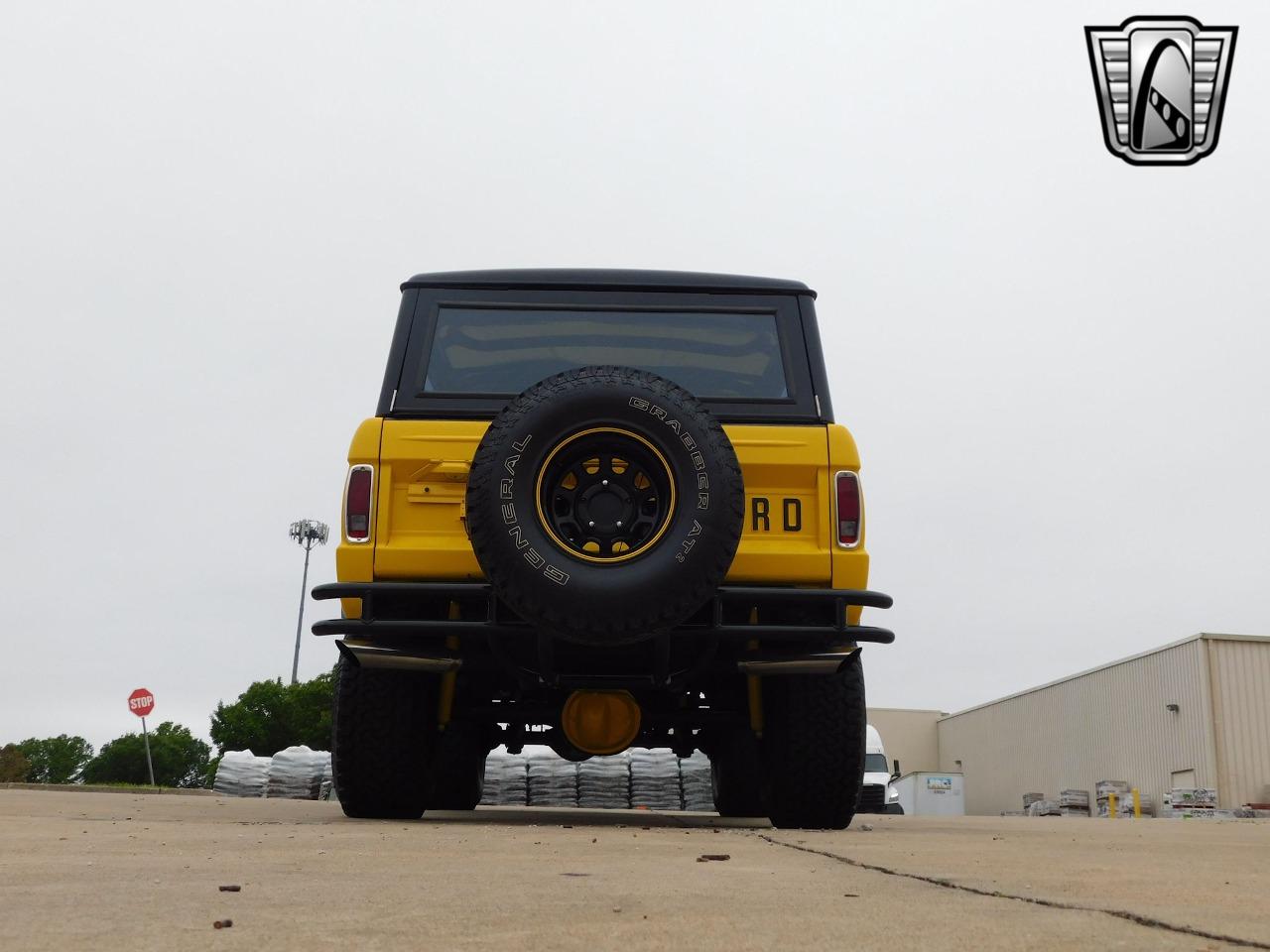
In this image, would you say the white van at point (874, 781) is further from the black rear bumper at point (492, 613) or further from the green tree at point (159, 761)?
the green tree at point (159, 761)

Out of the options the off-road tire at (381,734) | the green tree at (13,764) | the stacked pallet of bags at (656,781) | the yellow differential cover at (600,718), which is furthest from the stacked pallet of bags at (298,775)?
the green tree at (13,764)

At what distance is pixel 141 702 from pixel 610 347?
2486 centimetres

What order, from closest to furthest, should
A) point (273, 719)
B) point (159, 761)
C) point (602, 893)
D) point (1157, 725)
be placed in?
point (602, 893) → point (1157, 725) → point (273, 719) → point (159, 761)

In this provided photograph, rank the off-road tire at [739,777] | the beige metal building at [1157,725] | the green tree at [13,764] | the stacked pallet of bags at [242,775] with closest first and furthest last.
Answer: the off-road tire at [739,777] < the stacked pallet of bags at [242,775] < the beige metal building at [1157,725] < the green tree at [13,764]

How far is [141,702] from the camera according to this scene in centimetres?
2841

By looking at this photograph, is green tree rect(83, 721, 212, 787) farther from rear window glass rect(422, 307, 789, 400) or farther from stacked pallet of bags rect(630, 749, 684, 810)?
rear window glass rect(422, 307, 789, 400)

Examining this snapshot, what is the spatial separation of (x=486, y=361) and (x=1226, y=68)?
28.3 feet

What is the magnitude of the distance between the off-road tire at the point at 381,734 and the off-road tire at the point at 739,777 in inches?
104

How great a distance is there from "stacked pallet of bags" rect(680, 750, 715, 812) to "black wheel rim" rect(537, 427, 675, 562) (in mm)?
11601

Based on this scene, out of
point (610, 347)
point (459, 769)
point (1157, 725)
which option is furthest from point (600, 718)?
point (1157, 725)

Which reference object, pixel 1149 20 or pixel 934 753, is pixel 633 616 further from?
pixel 934 753

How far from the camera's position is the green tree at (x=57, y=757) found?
84.7m

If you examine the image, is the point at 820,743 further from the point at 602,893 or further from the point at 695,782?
the point at 695,782

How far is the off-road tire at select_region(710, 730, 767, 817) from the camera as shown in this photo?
28.4ft
